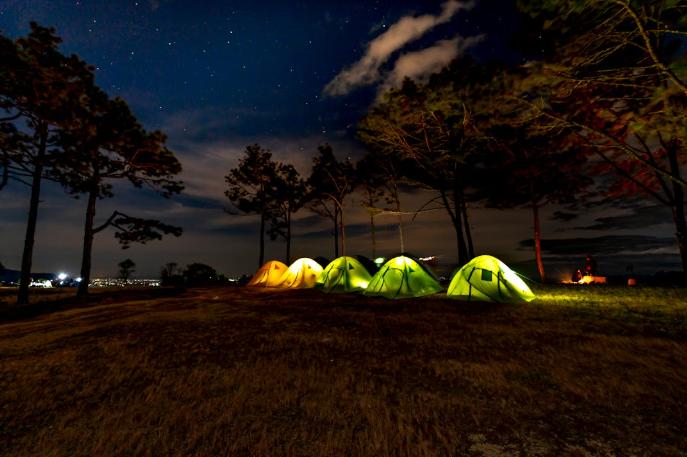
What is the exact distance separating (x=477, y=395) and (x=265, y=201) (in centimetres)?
2707

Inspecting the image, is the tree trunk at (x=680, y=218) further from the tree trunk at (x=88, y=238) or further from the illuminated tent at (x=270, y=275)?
the tree trunk at (x=88, y=238)

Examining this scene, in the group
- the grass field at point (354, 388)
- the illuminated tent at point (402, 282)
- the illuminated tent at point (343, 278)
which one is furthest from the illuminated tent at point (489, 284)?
the illuminated tent at point (343, 278)

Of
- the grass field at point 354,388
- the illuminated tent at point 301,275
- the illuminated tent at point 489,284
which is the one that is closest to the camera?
the grass field at point 354,388

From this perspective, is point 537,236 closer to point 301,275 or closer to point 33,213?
point 301,275

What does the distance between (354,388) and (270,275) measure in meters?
16.2

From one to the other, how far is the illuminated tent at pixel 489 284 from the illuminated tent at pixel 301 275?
8.54m

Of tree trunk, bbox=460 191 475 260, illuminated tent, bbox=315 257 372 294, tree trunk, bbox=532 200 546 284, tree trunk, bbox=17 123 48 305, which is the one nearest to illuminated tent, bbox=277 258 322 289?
illuminated tent, bbox=315 257 372 294

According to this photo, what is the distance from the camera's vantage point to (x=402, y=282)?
1160 cm

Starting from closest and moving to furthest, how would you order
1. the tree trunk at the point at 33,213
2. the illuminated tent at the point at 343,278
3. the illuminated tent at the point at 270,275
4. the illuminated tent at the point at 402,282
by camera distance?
1. the illuminated tent at the point at 402,282
2. the tree trunk at the point at 33,213
3. the illuminated tent at the point at 343,278
4. the illuminated tent at the point at 270,275

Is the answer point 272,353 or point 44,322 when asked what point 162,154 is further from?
point 272,353

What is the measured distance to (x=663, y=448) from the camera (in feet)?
7.77

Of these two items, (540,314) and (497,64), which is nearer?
(497,64)

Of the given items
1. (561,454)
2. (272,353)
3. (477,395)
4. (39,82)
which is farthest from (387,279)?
(39,82)

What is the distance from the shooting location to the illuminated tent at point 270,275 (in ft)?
61.5
